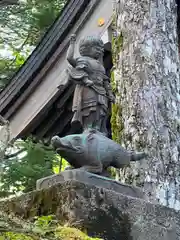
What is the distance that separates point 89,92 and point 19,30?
682cm

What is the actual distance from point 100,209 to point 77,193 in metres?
0.15

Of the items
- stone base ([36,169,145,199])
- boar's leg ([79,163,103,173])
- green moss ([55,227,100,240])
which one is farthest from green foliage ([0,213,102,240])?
boar's leg ([79,163,103,173])

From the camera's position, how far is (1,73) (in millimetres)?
8859

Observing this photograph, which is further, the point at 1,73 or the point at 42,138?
the point at 1,73

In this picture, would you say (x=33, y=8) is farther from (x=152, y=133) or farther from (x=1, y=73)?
(x=152, y=133)

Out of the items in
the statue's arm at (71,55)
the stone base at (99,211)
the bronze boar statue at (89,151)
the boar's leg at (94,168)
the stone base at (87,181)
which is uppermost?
the statue's arm at (71,55)

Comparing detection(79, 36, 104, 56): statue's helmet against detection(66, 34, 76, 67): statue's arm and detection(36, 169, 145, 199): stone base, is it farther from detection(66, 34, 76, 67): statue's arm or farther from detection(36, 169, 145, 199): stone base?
detection(36, 169, 145, 199): stone base

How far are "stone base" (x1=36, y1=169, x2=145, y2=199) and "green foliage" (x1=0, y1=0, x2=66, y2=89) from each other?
5.98 meters

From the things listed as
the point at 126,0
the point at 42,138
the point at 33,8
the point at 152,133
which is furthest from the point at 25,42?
the point at 152,133

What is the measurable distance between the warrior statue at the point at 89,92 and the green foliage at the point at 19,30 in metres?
5.55

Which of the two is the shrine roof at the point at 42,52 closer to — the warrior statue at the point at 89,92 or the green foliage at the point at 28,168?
the green foliage at the point at 28,168

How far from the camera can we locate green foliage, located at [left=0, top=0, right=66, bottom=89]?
8891mm

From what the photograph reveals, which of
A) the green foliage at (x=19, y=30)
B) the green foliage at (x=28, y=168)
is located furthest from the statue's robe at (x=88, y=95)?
the green foliage at (x=19, y=30)

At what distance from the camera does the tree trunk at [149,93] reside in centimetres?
420
